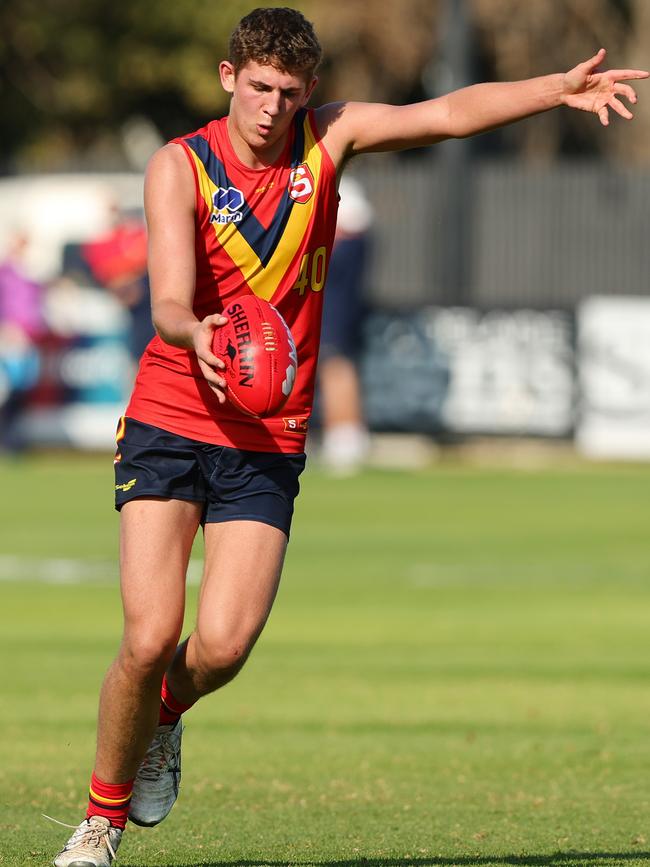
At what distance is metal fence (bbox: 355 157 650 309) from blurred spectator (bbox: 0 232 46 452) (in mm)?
6790

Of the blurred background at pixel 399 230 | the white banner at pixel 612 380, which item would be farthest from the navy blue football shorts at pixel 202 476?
the white banner at pixel 612 380

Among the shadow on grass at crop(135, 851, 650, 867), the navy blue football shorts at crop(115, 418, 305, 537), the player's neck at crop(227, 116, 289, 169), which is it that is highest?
the player's neck at crop(227, 116, 289, 169)

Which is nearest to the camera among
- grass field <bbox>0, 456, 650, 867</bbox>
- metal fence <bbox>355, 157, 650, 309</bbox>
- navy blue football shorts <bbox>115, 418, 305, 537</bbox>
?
→ navy blue football shorts <bbox>115, 418, 305, 537</bbox>

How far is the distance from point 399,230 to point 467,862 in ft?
84.7

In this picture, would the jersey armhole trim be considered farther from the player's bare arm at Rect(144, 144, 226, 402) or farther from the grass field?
the grass field

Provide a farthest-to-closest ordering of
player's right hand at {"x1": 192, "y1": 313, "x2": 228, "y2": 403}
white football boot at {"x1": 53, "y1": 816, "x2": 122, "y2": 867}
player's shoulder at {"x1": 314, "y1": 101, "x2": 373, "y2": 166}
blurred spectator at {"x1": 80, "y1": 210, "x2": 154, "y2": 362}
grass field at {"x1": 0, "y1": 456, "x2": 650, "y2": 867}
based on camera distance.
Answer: blurred spectator at {"x1": 80, "y1": 210, "x2": 154, "y2": 362} → grass field at {"x1": 0, "y1": 456, "x2": 650, "y2": 867} → player's shoulder at {"x1": 314, "y1": 101, "x2": 373, "y2": 166} → white football boot at {"x1": 53, "y1": 816, "x2": 122, "y2": 867} → player's right hand at {"x1": 192, "y1": 313, "x2": 228, "y2": 403}

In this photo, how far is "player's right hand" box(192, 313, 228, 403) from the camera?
19.2ft

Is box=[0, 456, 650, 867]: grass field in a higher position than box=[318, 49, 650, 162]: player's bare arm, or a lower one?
lower

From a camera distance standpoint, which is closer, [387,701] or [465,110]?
[465,110]

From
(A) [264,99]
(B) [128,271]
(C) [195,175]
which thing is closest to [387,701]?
(C) [195,175]

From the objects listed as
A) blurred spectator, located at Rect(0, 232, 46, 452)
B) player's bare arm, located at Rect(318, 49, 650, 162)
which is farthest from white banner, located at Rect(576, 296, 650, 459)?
player's bare arm, located at Rect(318, 49, 650, 162)

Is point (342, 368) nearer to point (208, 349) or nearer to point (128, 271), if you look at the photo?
point (128, 271)

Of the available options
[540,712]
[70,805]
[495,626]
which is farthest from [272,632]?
[70,805]

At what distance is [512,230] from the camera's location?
31.5 m
